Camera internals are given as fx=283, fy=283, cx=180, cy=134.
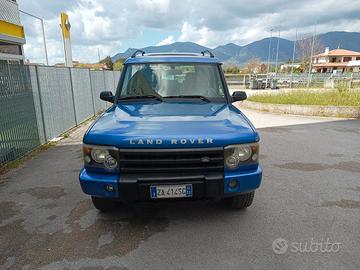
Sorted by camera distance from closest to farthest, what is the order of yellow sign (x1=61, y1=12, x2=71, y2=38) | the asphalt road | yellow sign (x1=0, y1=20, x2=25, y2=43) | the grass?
the asphalt road
the grass
yellow sign (x1=0, y1=20, x2=25, y2=43)
yellow sign (x1=61, y1=12, x2=71, y2=38)

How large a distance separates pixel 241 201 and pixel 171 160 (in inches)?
50.6

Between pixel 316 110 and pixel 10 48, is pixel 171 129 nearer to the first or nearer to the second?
pixel 316 110

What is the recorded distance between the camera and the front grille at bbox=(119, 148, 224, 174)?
9.93 ft

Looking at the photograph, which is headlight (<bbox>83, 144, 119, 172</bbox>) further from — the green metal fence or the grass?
the grass

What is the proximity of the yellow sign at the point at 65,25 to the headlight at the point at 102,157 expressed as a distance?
12458mm

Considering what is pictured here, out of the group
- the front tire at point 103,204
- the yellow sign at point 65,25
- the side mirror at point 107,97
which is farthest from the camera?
the yellow sign at point 65,25

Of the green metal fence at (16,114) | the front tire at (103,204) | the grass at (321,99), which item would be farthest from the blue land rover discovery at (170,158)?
the grass at (321,99)

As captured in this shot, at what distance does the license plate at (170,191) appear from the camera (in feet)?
10.1

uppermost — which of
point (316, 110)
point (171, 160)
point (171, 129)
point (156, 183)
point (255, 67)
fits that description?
point (255, 67)

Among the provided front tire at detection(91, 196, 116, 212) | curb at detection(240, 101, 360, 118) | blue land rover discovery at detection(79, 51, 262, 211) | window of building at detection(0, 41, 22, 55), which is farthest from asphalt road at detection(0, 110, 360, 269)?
window of building at detection(0, 41, 22, 55)

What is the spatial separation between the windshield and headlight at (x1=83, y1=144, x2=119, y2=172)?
1452 mm

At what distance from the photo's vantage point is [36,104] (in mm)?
7301

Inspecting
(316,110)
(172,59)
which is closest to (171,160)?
(172,59)

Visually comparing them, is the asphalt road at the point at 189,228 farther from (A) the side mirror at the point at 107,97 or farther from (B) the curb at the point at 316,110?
(B) the curb at the point at 316,110
